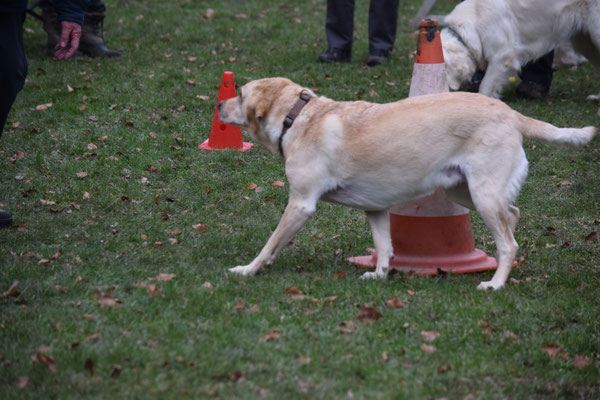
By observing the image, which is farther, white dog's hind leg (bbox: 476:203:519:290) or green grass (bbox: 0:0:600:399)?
white dog's hind leg (bbox: 476:203:519:290)

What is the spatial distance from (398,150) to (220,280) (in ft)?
4.56

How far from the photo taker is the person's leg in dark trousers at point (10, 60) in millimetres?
5016

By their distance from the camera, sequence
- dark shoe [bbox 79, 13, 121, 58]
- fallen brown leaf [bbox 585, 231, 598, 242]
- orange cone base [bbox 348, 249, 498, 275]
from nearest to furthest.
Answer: orange cone base [bbox 348, 249, 498, 275], fallen brown leaf [bbox 585, 231, 598, 242], dark shoe [bbox 79, 13, 121, 58]

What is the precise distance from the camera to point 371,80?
977 centimetres

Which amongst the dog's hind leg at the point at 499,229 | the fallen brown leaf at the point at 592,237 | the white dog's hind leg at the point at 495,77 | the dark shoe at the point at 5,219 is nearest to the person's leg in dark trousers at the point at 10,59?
the dark shoe at the point at 5,219

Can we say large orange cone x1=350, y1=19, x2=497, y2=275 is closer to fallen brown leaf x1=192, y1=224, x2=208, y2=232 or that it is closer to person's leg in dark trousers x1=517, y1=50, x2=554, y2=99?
fallen brown leaf x1=192, y1=224, x2=208, y2=232

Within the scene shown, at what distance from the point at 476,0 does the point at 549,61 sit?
139cm

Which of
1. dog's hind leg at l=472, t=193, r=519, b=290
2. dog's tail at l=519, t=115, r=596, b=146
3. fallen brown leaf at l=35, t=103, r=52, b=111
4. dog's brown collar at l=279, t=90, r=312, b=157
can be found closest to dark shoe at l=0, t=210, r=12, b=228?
dog's brown collar at l=279, t=90, r=312, b=157

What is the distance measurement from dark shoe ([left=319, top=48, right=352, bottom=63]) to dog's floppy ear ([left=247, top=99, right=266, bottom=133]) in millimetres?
5773

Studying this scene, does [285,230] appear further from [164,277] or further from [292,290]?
[164,277]

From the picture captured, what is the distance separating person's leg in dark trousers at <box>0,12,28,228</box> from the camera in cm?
502

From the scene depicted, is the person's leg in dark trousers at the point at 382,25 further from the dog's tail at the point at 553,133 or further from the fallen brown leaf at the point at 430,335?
Result: the fallen brown leaf at the point at 430,335

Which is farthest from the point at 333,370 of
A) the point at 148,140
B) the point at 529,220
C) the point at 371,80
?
the point at 371,80

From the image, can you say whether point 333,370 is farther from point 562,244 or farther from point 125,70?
point 125,70
